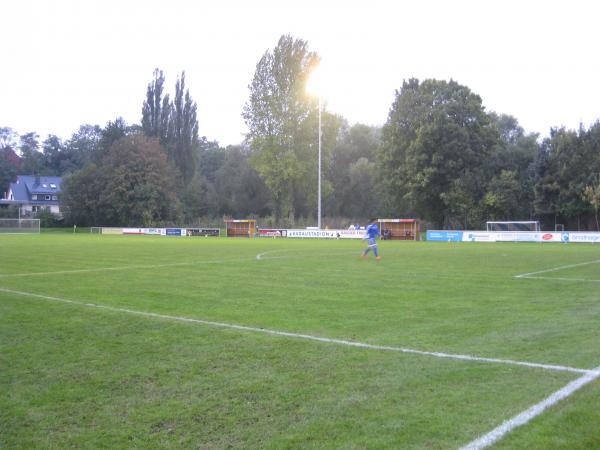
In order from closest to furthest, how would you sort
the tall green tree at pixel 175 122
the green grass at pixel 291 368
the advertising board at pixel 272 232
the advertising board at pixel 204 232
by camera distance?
A: the green grass at pixel 291 368, the advertising board at pixel 272 232, the advertising board at pixel 204 232, the tall green tree at pixel 175 122

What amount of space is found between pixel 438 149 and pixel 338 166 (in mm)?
29200

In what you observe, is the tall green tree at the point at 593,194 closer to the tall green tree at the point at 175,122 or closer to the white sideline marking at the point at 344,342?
the white sideline marking at the point at 344,342

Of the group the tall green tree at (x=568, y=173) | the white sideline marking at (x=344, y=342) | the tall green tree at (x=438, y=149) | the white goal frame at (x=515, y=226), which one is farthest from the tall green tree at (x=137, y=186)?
the white sideline marking at (x=344, y=342)

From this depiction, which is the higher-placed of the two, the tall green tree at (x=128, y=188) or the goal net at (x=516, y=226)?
the tall green tree at (x=128, y=188)

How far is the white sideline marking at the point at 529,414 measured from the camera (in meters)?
4.44

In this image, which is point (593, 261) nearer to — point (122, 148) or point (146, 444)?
point (146, 444)

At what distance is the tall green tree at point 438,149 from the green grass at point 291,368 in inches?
1753

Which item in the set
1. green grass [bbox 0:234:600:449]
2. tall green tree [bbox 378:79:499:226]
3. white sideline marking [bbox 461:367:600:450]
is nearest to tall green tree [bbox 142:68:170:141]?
tall green tree [bbox 378:79:499:226]

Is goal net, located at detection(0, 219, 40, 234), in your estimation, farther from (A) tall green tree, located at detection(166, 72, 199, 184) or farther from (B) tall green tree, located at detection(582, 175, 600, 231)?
(B) tall green tree, located at detection(582, 175, 600, 231)

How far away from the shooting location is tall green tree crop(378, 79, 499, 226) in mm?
56438

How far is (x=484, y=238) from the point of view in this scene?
46.2 m

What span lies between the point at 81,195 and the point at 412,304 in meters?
75.1

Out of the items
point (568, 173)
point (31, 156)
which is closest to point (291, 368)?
point (568, 173)

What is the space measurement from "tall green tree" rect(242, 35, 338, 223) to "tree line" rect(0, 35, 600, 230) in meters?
0.14
